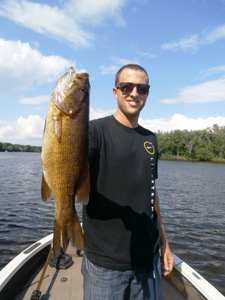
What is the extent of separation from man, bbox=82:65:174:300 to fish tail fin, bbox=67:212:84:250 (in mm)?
212

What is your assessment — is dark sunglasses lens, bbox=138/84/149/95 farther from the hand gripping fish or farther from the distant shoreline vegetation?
the distant shoreline vegetation

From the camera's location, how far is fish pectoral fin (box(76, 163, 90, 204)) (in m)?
2.04

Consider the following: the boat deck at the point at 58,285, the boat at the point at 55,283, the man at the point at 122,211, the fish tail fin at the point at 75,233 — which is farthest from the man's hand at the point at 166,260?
the boat deck at the point at 58,285

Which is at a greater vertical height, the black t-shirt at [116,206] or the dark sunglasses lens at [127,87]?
the dark sunglasses lens at [127,87]

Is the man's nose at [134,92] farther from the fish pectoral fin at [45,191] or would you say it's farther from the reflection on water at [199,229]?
the reflection on water at [199,229]

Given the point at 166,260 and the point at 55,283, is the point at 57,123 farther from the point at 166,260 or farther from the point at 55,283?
the point at 55,283

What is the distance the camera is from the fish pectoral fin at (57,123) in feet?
6.37

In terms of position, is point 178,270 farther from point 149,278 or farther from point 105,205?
point 105,205

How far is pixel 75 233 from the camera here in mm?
2066

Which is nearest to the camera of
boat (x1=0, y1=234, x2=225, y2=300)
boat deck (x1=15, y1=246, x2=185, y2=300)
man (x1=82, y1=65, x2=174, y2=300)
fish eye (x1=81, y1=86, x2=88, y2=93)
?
fish eye (x1=81, y1=86, x2=88, y2=93)

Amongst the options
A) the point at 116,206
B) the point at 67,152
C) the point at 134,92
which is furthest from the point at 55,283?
the point at 134,92

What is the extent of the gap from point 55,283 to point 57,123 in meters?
3.65

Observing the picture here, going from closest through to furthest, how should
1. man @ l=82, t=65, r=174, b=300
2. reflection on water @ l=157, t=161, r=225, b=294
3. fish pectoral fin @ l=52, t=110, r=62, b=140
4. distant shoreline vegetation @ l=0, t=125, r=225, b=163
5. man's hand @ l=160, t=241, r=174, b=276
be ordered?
fish pectoral fin @ l=52, t=110, r=62, b=140 < man @ l=82, t=65, r=174, b=300 < man's hand @ l=160, t=241, r=174, b=276 < reflection on water @ l=157, t=161, r=225, b=294 < distant shoreline vegetation @ l=0, t=125, r=225, b=163

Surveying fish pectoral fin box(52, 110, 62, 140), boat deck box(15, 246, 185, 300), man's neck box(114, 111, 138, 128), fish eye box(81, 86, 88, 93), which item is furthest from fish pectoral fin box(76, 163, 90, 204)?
boat deck box(15, 246, 185, 300)
